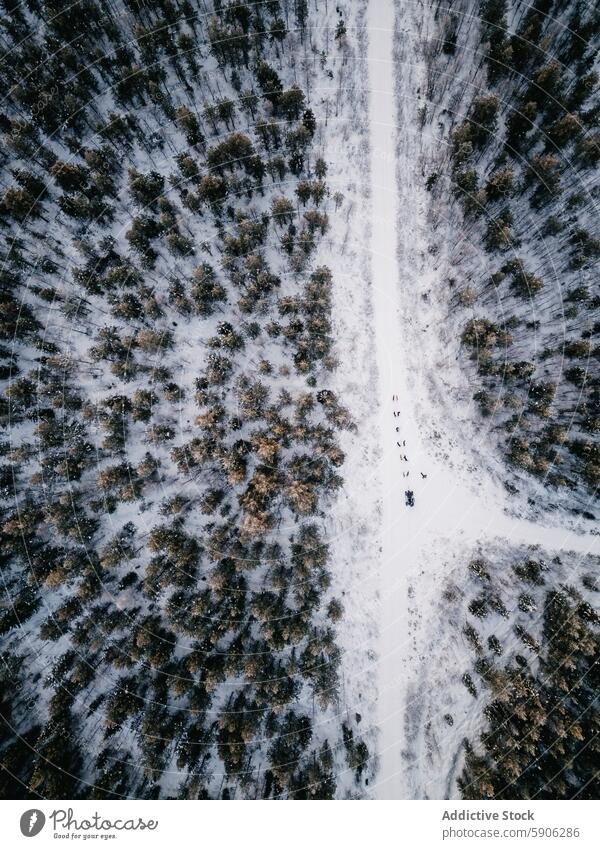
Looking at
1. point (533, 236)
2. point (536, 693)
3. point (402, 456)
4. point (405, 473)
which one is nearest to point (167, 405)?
point (402, 456)

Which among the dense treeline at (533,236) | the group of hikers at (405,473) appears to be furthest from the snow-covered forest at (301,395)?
the dense treeline at (533,236)

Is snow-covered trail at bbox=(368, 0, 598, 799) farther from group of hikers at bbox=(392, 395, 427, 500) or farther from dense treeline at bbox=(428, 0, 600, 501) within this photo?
dense treeline at bbox=(428, 0, 600, 501)

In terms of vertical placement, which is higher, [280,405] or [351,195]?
[351,195]

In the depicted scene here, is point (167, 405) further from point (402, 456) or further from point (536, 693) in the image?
point (536, 693)

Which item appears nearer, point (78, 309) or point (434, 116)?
point (78, 309)

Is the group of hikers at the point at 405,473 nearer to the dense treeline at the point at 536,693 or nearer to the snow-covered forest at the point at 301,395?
the snow-covered forest at the point at 301,395

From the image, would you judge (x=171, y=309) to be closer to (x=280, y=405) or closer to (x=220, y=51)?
(x=280, y=405)
